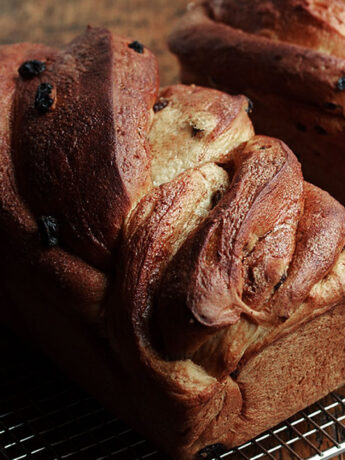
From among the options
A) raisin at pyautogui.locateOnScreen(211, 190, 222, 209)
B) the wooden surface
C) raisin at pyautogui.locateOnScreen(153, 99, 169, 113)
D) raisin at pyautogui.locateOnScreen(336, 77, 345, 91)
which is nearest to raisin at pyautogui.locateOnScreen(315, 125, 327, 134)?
raisin at pyautogui.locateOnScreen(336, 77, 345, 91)

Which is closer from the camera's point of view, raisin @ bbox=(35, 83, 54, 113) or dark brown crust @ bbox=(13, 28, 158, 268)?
dark brown crust @ bbox=(13, 28, 158, 268)

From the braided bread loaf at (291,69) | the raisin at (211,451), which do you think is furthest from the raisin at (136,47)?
the raisin at (211,451)

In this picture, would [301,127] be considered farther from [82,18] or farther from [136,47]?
[82,18]

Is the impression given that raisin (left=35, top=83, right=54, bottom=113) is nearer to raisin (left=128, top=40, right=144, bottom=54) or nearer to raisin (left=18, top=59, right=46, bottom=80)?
raisin (left=18, top=59, right=46, bottom=80)

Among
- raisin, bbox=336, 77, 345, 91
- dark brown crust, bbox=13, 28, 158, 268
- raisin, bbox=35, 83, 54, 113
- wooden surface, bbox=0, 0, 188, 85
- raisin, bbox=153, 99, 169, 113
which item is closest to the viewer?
dark brown crust, bbox=13, 28, 158, 268

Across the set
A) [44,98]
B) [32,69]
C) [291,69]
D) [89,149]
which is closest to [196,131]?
[89,149]

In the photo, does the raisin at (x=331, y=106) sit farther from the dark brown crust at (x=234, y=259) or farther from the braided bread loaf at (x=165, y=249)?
the dark brown crust at (x=234, y=259)

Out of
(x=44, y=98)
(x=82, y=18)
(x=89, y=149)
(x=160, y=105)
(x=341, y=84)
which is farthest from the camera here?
(x=82, y=18)
